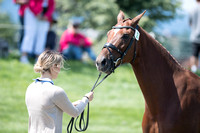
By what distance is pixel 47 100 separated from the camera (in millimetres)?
3172

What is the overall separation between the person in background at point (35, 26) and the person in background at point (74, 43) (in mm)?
803

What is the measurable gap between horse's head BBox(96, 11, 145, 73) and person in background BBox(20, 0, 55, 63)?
6625 mm

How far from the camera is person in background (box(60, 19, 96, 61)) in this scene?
36.1 feet

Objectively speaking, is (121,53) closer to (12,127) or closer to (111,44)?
(111,44)

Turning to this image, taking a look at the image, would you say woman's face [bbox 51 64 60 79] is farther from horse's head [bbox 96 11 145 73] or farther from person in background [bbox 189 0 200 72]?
person in background [bbox 189 0 200 72]

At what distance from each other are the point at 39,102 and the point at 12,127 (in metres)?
3.82

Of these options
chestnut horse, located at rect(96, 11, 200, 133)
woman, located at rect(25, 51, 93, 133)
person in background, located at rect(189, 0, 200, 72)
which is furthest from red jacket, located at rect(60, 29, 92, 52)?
woman, located at rect(25, 51, 93, 133)

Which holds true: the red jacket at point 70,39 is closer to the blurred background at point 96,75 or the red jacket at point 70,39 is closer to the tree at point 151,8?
the blurred background at point 96,75

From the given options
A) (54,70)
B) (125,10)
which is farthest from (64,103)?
(125,10)

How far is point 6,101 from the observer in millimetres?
8172

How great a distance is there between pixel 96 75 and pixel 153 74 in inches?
265

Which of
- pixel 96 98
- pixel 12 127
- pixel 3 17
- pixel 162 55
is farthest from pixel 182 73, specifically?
pixel 3 17

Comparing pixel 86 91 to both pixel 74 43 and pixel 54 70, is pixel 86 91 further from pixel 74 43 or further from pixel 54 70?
pixel 54 70

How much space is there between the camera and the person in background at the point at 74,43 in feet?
36.1
